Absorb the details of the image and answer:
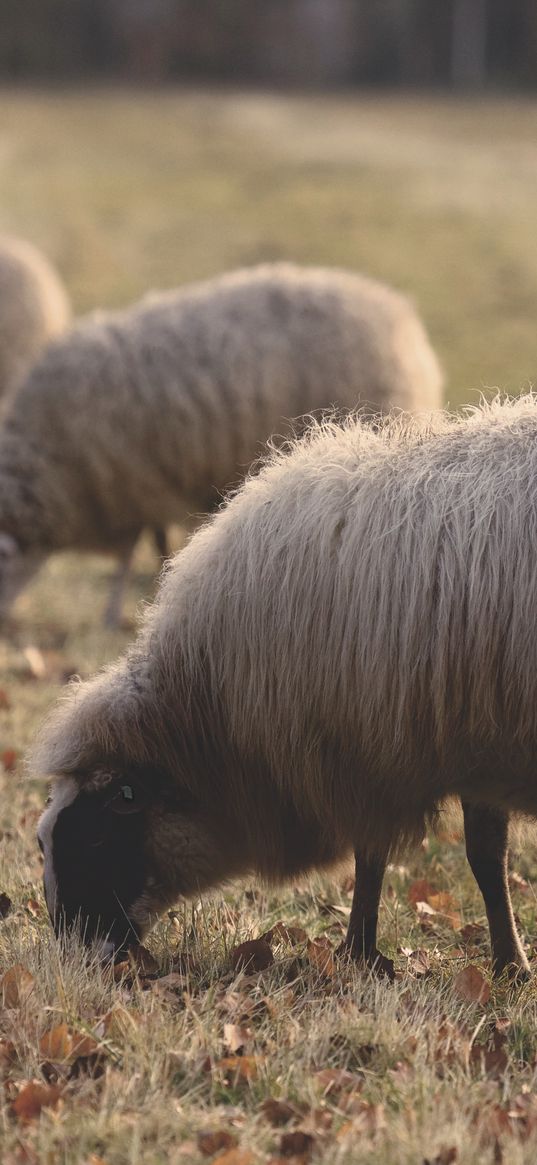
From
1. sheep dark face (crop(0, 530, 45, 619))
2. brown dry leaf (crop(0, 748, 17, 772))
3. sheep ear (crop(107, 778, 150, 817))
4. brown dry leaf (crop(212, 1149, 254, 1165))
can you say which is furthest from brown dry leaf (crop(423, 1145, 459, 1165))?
sheep dark face (crop(0, 530, 45, 619))

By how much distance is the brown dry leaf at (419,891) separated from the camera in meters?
4.52

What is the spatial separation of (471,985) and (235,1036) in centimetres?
75

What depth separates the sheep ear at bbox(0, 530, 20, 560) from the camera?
29.9 ft

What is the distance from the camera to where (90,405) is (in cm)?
906

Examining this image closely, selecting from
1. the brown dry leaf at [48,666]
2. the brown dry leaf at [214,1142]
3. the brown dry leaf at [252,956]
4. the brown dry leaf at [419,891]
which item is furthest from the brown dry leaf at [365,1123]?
the brown dry leaf at [48,666]

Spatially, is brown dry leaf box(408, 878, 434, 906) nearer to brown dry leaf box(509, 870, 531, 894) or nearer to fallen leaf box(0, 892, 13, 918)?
brown dry leaf box(509, 870, 531, 894)

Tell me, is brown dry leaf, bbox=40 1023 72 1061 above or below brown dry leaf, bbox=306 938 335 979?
above

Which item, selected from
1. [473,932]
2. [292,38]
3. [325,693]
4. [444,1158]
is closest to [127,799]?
[325,693]

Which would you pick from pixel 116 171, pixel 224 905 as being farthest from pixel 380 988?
pixel 116 171

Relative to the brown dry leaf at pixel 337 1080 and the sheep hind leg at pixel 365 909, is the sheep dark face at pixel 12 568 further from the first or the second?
the brown dry leaf at pixel 337 1080

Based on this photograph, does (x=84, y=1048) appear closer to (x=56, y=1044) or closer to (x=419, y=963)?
(x=56, y=1044)

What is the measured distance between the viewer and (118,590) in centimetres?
928

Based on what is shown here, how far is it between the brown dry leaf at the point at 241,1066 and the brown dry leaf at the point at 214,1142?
28cm

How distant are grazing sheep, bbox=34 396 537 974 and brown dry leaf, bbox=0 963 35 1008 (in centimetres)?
36
